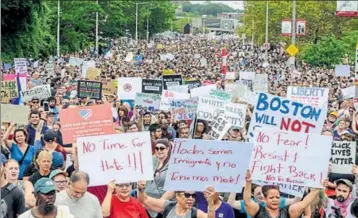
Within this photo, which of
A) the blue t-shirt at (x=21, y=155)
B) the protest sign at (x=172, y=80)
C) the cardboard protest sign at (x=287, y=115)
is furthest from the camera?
the protest sign at (x=172, y=80)

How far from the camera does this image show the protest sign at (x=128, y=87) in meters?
21.9

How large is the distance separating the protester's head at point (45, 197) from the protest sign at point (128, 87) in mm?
13954

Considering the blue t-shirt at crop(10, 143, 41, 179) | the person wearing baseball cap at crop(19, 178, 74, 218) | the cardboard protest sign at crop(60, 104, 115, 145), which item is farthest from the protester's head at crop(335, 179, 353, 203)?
the cardboard protest sign at crop(60, 104, 115, 145)

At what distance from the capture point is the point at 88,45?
74.8 m

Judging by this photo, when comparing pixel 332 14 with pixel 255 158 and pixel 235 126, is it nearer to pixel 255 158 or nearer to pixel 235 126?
pixel 235 126

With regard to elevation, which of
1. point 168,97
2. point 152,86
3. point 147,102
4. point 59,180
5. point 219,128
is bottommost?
point 59,180

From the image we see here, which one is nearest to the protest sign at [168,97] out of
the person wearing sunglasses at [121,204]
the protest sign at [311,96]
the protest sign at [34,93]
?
the protest sign at [311,96]

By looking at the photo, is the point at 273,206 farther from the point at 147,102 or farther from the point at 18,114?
the point at 147,102

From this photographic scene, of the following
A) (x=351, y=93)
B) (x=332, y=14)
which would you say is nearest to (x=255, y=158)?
(x=351, y=93)

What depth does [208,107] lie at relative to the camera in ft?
56.2

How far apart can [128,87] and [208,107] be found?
5113 millimetres

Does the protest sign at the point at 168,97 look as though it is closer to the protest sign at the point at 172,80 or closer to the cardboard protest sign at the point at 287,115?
the protest sign at the point at 172,80

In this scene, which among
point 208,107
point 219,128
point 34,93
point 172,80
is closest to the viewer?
point 219,128

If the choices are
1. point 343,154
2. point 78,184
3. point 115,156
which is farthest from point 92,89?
point 78,184
